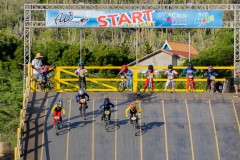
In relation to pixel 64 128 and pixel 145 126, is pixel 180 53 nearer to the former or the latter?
pixel 145 126

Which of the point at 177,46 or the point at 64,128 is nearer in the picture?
the point at 64,128

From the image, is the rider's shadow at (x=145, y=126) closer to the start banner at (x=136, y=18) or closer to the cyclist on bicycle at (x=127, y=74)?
the cyclist on bicycle at (x=127, y=74)

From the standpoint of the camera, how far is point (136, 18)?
42219mm

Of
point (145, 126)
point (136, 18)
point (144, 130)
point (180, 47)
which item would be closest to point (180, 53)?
point (180, 47)

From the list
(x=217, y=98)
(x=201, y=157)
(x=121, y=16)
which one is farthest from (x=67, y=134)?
(x=121, y=16)

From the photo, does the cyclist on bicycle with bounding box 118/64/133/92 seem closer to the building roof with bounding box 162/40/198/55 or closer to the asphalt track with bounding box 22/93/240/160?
the asphalt track with bounding box 22/93/240/160

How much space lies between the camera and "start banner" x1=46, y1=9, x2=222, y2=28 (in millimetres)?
42000

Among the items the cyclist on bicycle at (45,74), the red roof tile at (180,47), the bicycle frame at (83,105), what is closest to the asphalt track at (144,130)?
the bicycle frame at (83,105)

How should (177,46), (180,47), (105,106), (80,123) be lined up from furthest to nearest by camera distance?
(180,47) < (177,46) < (80,123) < (105,106)

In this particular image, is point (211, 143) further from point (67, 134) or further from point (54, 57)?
point (54, 57)

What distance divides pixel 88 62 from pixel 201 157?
40.7 metres

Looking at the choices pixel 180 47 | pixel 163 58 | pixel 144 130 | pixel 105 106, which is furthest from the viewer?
pixel 180 47

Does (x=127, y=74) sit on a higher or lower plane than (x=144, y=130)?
A: higher

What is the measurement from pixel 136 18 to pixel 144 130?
49.1 feet
